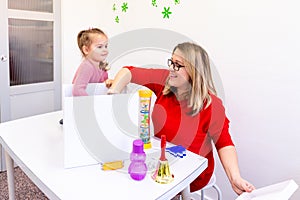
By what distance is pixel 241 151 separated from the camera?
1797 millimetres

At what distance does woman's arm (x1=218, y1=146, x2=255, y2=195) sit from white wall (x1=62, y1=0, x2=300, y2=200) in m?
0.55

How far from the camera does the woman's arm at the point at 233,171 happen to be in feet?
3.59

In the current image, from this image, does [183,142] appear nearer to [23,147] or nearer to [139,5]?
[23,147]

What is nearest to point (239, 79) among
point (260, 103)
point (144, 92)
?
point (260, 103)

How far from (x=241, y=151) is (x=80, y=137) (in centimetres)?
121

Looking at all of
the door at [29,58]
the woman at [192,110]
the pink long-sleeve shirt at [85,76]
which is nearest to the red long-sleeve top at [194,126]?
the woman at [192,110]

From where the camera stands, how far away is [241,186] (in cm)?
110

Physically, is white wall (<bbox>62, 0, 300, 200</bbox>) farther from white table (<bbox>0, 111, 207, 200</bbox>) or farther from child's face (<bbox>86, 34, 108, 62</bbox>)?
white table (<bbox>0, 111, 207, 200</bbox>)

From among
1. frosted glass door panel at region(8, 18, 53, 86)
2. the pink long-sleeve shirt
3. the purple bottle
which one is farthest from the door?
the purple bottle

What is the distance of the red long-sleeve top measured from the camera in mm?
1324

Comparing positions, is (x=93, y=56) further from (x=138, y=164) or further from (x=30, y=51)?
(x=138, y=164)

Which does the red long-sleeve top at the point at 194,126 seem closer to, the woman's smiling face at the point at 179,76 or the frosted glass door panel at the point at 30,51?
the woman's smiling face at the point at 179,76

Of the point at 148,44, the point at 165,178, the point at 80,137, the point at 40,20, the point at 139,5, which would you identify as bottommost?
the point at 165,178

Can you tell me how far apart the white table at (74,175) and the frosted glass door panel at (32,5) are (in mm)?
1427
